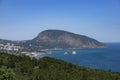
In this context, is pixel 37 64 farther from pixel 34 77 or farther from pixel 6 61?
pixel 34 77

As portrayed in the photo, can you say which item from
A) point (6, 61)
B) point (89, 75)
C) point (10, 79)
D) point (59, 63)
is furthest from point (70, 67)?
point (10, 79)

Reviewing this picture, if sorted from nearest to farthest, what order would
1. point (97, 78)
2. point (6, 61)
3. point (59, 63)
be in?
point (97, 78), point (6, 61), point (59, 63)

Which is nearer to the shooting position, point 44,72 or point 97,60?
point 44,72

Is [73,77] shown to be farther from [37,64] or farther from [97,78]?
[37,64]

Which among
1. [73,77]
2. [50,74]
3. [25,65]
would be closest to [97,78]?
[73,77]

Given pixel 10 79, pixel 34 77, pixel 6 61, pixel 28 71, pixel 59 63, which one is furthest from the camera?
pixel 59 63

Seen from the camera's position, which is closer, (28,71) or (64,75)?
(64,75)

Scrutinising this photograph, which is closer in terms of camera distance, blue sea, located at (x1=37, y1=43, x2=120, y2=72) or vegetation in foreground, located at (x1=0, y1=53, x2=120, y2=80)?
vegetation in foreground, located at (x1=0, y1=53, x2=120, y2=80)

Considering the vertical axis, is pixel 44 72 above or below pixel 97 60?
above

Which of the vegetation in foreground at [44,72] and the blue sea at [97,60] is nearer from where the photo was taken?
the vegetation in foreground at [44,72]
